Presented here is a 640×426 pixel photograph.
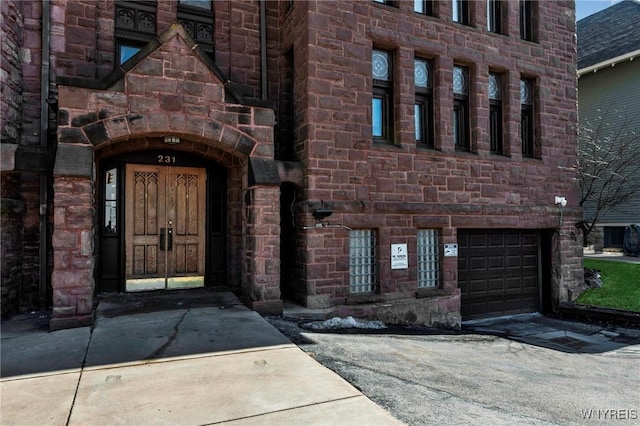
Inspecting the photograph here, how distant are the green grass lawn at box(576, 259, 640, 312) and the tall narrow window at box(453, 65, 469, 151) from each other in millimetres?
5250

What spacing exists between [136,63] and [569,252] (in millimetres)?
10865

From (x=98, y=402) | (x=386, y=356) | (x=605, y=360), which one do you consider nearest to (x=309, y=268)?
(x=386, y=356)

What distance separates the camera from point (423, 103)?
9.28 m

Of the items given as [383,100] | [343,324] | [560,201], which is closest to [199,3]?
[383,100]

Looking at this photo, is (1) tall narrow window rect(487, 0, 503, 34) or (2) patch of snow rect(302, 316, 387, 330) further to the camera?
(1) tall narrow window rect(487, 0, 503, 34)

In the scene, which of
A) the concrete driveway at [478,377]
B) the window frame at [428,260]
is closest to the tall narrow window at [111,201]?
the concrete driveway at [478,377]

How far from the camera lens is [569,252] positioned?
10586 millimetres

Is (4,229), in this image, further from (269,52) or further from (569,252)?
(569,252)

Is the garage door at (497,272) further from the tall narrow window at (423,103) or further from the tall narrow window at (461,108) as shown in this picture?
the tall narrow window at (423,103)

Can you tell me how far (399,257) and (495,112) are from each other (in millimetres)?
4858

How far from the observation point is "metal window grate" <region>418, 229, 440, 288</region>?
893 cm

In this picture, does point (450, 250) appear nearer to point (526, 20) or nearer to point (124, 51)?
point (526, 20)

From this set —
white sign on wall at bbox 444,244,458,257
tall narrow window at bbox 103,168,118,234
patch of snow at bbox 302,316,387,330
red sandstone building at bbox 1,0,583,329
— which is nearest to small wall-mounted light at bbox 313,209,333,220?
red sandstone building at bbox 1,0,583,329

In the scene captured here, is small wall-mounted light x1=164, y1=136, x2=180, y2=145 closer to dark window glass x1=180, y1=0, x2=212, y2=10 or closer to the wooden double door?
the wooden double door
